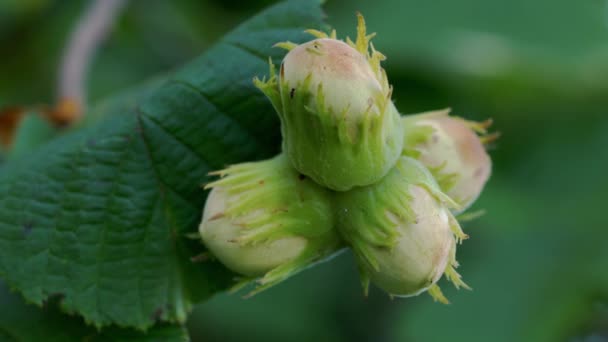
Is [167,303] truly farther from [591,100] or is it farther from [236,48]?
[591,100]

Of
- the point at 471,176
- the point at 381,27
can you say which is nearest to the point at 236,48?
the point at 471,176

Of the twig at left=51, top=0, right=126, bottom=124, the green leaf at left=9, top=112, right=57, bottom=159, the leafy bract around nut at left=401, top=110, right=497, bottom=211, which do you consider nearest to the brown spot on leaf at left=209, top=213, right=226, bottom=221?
the leafy bract around nut at left=401, top=110, right=497, bottom=211

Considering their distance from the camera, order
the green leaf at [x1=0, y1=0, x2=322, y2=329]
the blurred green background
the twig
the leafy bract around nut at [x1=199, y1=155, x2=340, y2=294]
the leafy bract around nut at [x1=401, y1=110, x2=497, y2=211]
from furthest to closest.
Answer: the blurred green background → the twig → the green leaf at [x1=0, y1=0, x2=322, y2=329] → the leafy bract around nut at [x1=401, y1=110, x2=497, y2=211] → the leafy bract around nut at [x1=199, y1=155, x2=340, y2=294]

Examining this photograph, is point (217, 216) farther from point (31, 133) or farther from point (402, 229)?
point (31, 133)

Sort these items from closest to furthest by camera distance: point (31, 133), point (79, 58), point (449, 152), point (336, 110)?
1. point (336, 110)
2. point (449, 152)
3. point (31, 133)
4. point (79, 58)

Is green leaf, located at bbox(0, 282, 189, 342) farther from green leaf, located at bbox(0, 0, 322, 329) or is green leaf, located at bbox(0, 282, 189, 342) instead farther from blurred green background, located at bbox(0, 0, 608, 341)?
blurred green background, located at bbox(0, 0, 608, 341)

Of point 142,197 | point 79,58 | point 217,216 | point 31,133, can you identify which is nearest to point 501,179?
point 79,58

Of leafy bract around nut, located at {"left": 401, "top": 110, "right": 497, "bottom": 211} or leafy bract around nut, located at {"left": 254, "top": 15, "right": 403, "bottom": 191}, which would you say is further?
leafy bract around nut, located at {"left": 401, "top": 110, "right": 497, "bottom": 211}
